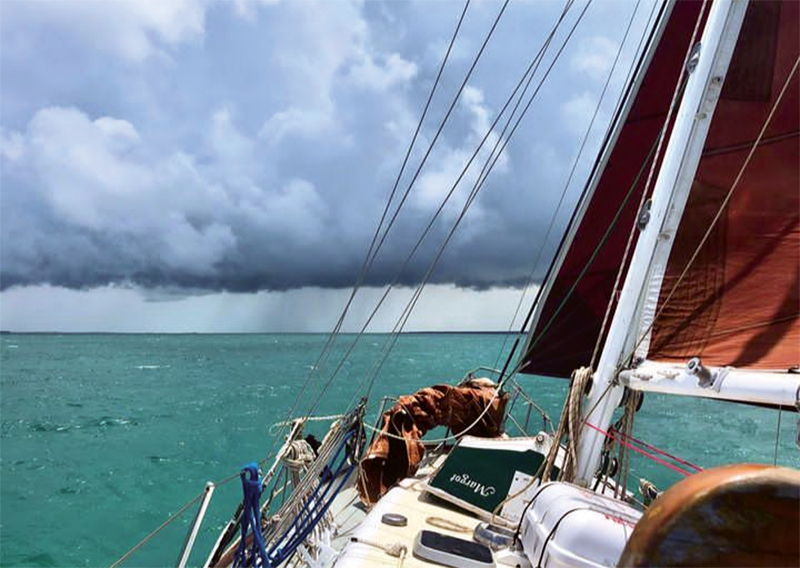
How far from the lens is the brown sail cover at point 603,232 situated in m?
6.61

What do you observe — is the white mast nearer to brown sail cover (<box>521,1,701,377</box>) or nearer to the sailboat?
the sailboat

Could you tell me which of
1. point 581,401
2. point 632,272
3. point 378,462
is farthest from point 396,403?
point 632,272

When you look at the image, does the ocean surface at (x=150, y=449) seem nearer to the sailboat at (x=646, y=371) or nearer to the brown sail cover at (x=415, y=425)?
the brown sail cover at (x=415, y=425)

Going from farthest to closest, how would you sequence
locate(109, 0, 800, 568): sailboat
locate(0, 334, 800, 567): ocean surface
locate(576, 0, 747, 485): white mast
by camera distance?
locate(0, 334, 800, 567): ocean surface → locate(576, 0, 747, 485): white mast → locate(109, 0, 800, 568): sailboat

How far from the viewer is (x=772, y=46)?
4.35 metres

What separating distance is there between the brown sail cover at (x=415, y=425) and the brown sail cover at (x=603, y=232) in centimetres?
78

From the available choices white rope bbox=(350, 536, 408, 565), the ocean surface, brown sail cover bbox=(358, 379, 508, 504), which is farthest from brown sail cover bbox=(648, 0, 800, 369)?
the ocean surface

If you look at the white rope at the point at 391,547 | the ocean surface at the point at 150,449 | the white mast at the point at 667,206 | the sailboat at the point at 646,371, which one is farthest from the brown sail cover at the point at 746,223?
the ocean surface at the point at 150,449

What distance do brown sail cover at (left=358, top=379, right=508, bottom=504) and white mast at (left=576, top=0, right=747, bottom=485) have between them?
126cm

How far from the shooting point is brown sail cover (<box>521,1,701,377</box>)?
6.61 meters

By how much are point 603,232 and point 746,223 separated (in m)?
2.70

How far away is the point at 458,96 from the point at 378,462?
4523 millimetres

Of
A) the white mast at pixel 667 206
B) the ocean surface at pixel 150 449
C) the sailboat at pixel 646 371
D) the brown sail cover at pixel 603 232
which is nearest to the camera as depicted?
the sailboat at pixel 646 371

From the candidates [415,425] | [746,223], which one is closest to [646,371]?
[746,223]
